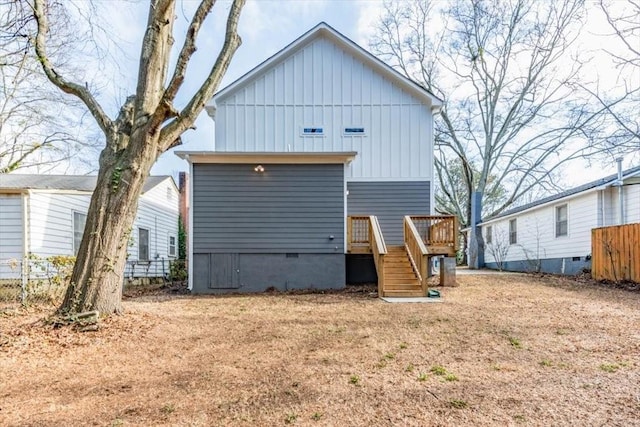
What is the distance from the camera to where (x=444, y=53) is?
72.9 feet

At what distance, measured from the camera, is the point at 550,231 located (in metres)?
15.5

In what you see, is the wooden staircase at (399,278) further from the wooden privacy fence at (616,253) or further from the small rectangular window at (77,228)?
the small rectangular window at (77,228)

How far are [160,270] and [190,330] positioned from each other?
1060cm

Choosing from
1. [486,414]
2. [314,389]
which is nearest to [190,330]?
[314,389]

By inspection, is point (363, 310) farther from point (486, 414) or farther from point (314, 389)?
point (486, 414)

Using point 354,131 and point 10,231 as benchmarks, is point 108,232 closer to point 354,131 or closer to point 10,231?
point 10,231

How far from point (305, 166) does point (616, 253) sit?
9.21 metres

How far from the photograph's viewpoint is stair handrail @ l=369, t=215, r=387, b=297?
893cm

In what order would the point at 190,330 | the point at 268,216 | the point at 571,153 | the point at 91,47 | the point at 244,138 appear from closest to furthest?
the point at 190,330
the point at 91,47
the point at 268,216
the point at 244,138
the point at 571,153

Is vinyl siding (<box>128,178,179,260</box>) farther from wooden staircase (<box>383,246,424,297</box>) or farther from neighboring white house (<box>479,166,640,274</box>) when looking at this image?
neighboring white house (<box>479,166,640,274</box>)

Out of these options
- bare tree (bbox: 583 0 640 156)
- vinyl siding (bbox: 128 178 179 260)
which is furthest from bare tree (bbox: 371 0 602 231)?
vinyl siding (bbox: 128 178 179 260)

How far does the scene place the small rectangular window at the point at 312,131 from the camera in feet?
40.6

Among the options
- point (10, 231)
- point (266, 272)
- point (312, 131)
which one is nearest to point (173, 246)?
point (10, 231)

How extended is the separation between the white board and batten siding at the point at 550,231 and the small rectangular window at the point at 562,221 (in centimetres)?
13
